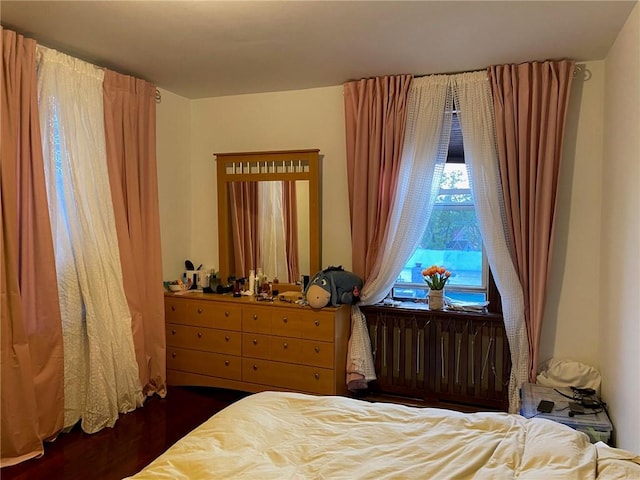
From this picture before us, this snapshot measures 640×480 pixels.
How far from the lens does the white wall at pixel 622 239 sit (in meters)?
2.14

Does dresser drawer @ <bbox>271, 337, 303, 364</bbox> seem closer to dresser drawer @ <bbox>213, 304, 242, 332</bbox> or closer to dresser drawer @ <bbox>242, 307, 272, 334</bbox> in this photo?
dresser drawer @ <bbox>242, 307, 272, 334</bbox>

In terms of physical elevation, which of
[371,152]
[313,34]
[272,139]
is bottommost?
[371,152]

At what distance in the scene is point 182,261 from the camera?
4.08 meters

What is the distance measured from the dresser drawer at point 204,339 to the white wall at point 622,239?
7.85ft

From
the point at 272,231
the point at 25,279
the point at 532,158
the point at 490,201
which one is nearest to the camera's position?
→ the point at 25,279

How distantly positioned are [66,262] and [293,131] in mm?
1892

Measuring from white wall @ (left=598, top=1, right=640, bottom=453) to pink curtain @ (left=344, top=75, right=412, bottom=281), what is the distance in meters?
1.27

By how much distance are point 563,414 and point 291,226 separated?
2197 millimetres

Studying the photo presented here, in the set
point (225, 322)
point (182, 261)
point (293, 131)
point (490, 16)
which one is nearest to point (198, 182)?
point (182, 261)

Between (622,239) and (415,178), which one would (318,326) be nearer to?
(415,178)

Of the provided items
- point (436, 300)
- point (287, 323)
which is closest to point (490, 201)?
point (436, 300)

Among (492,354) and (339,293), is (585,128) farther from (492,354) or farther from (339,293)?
(339,293)

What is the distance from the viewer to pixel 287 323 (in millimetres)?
3393

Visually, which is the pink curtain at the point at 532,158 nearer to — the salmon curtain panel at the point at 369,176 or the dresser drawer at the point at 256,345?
the salmon curtain panel at the point at 369,176
